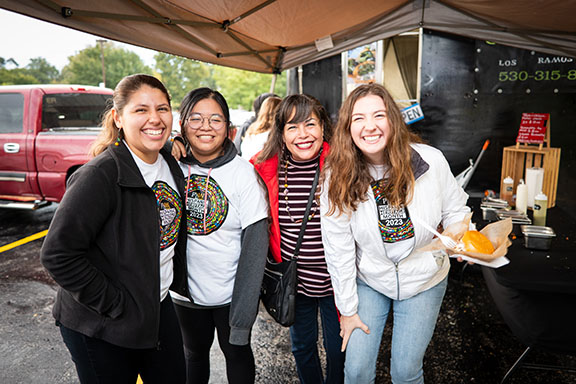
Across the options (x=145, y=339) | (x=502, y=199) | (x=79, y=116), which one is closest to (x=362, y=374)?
(x=145, y=339)

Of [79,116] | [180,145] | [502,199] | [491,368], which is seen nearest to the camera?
[180,145]

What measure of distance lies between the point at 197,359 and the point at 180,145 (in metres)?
1.37

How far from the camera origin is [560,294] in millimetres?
2254

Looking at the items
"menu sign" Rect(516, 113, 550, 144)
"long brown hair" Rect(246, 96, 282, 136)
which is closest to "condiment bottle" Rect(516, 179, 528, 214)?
"menu sign" Rect(516, 113, 550, 144)

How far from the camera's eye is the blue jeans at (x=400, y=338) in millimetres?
2131

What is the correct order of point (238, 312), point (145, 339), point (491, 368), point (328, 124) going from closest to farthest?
point (145, 339)
point (238, 312)
point (328, 124)
point (491, 368)

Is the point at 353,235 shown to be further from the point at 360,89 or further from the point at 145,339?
the point at 145,339

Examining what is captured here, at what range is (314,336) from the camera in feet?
8.18

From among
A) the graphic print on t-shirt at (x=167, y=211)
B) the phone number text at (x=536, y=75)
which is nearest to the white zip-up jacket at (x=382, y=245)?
the graphic print on t-shirt at (x=167, y=211)

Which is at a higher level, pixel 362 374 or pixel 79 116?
pixel 79 116

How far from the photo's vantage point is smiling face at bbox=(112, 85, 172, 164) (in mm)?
1914

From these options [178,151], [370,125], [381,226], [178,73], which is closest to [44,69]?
[178,73]

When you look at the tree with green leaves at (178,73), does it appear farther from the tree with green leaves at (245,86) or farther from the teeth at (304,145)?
the teeth at (304,145)

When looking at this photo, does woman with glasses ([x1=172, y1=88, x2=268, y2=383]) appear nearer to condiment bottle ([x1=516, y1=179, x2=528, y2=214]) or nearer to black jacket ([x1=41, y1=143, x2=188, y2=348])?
black jacket ([x1=41, y1=143, x2=188, y2=348])
